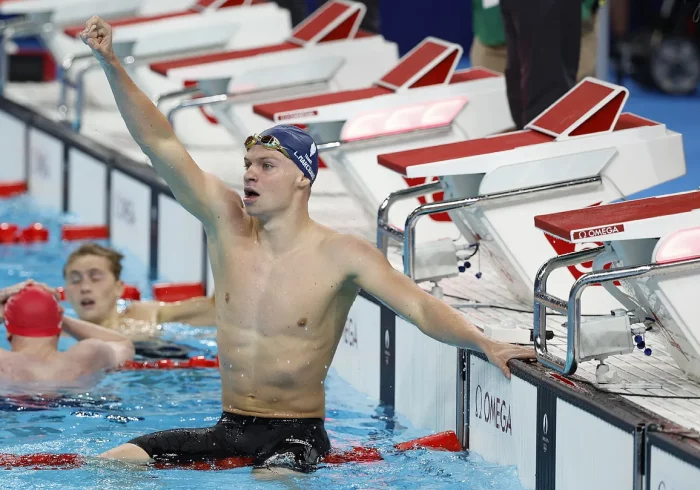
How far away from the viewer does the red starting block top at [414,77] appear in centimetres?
641

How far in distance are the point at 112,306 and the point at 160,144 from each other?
1.96m

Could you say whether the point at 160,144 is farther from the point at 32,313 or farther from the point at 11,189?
the point at 11,189

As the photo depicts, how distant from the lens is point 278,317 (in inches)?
160

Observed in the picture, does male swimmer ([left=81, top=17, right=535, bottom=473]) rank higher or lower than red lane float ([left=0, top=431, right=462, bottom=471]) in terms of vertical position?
higher

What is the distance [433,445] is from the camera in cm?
445

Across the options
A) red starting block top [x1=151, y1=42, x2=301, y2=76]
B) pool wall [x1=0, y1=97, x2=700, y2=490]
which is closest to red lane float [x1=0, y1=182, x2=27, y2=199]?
pool wall [x1=0, y1=97, x2=700, y2=490]

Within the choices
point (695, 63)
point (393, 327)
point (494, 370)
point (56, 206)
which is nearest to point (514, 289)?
point (393, 327)

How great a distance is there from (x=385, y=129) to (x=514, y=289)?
1194mm

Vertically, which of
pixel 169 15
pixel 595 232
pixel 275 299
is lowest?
pixel 275 299

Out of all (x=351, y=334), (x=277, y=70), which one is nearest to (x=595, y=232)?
(x=351, y=334)

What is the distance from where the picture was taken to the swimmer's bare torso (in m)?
4.07

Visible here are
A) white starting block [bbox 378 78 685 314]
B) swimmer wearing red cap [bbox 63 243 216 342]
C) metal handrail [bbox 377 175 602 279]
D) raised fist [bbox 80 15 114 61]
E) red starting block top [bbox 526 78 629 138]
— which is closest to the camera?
raised fist [bbox 80 15 114 61]

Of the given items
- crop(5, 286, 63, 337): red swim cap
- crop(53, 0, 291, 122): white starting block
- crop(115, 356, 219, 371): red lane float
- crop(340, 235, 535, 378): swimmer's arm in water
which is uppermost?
crop(53, 0, 291, 122): white starting block

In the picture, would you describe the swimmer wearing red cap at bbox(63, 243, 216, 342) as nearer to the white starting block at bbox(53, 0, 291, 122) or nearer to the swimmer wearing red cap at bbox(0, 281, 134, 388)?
the swimmer wearing red cap at bbox(0, 281, 134, 388)
